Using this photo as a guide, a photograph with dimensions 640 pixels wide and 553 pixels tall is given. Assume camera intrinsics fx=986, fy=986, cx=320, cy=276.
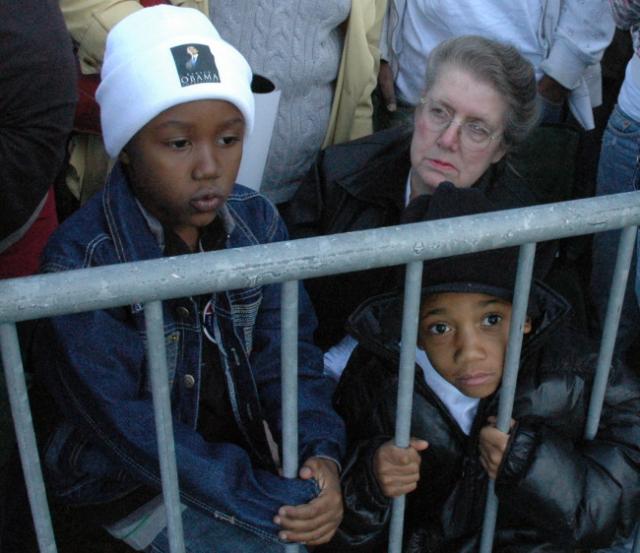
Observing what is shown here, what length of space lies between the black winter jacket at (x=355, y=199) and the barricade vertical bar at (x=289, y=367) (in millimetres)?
1023

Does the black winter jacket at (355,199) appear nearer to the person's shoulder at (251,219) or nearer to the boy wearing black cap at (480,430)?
the person's shoulder at (251,219)

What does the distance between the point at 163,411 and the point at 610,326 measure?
0.83 m

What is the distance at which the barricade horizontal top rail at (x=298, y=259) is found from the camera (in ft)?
4.36

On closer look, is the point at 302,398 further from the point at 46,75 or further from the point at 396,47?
the point at 396,47

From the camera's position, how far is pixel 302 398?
7.02ft

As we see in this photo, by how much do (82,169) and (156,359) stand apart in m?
1.39

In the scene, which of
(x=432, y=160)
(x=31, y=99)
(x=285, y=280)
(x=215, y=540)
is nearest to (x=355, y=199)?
(x=432, y=160)

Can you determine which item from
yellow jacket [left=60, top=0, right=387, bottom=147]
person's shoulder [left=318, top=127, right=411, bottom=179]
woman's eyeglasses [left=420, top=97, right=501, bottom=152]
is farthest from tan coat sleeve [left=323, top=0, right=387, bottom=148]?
woman's eyeglasses [left=420, top=97, right=501, bottom=152]

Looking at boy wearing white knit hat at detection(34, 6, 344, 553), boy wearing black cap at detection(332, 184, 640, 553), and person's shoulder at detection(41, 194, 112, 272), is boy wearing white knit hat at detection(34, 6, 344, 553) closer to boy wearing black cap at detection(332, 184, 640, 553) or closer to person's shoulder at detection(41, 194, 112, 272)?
person's shoulder at detection(41, 194, 112, 272)

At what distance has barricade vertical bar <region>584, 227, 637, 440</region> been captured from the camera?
1707mm

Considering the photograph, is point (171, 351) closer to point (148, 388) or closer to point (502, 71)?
point (148, 388)

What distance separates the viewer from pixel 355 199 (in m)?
Answer: 2.87

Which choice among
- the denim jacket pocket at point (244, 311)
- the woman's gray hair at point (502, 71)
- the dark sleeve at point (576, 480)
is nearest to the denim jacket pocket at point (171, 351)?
the denim jacket pocket at point (244, 311)

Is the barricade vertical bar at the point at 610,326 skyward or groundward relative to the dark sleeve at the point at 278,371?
skyward
